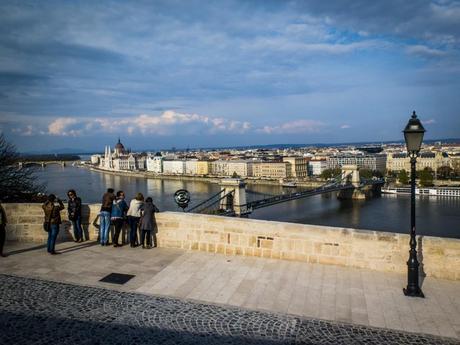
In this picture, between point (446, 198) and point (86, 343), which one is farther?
point (446, 198)

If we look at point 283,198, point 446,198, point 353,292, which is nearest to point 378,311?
point 353,292

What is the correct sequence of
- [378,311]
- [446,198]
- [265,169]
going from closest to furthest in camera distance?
[378,311], [446,198], [265,169]

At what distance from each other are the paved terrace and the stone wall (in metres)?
0.15

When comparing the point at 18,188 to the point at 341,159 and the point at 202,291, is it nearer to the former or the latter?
the point at 202,291

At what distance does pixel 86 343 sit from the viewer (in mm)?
3352

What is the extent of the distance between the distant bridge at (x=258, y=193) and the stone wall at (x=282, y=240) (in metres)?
23.7

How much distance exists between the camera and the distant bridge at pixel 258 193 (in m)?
36.1

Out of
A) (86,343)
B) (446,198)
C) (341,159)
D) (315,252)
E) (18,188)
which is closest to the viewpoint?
(86,343)

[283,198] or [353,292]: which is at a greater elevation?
[353,292]

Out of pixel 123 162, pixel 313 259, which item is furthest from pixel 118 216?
pixel 123 162

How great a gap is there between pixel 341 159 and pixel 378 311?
120 meters

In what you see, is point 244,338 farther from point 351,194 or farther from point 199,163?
point 199,163

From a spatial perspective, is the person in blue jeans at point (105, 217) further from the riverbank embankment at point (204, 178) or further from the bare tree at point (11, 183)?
the riverbank embankment at point (204, 178)

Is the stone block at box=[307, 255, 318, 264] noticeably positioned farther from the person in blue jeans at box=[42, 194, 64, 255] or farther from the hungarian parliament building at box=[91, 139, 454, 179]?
the hungarian parliament building at box=[91, 139, 454, 179]
